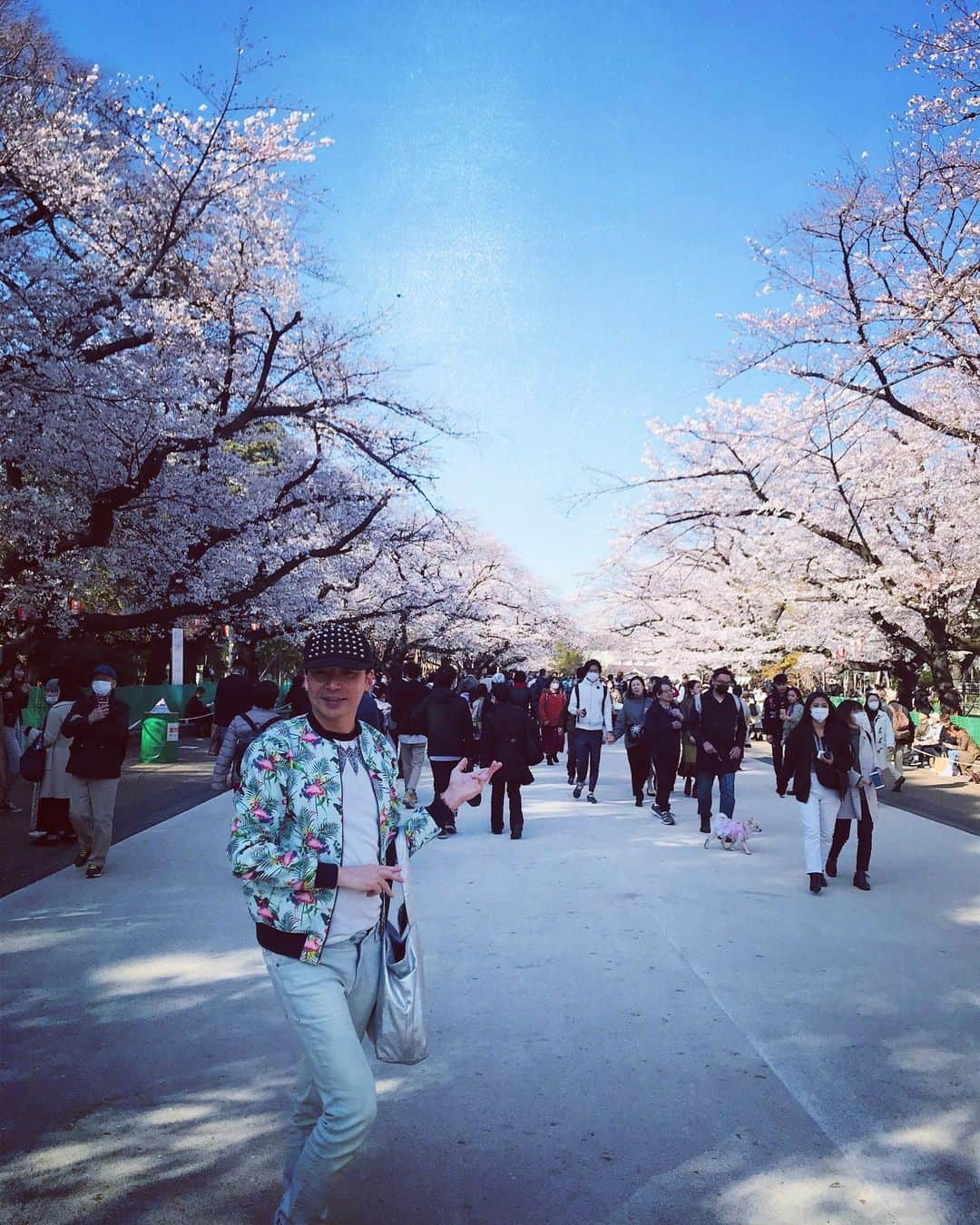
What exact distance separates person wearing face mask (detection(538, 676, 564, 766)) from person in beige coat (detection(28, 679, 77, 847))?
11929 millimetres

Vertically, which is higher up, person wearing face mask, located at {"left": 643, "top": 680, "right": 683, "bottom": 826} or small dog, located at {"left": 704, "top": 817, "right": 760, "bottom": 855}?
person wearing face mask, located at {"left": 643, "top": 680, "right": 683, "bottom": 826}

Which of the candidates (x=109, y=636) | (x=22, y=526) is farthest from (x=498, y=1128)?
(x=109, y=636)

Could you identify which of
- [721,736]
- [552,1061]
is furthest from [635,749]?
[552,1061]

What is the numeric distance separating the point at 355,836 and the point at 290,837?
189 millimetres

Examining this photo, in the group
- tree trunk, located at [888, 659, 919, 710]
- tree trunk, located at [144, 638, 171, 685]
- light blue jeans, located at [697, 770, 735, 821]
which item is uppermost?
tree trunk, located at [144, 638, 171, 685]

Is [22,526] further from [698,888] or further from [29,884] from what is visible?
[698,888]

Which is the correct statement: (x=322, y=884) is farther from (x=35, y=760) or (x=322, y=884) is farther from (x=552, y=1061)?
(x=35, y=760)

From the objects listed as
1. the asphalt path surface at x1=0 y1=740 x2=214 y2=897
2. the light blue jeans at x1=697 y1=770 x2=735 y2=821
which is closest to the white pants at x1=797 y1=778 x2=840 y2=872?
the light blue jeans at x1=697 y1=770 x2=735 y2=821

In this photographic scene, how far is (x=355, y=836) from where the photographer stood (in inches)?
123

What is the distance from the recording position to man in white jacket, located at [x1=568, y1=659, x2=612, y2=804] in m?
14.6

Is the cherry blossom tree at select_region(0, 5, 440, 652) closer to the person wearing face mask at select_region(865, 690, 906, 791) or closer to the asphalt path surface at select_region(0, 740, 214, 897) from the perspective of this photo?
the asphalt path surface at select_region(0, 740, 214, 897)

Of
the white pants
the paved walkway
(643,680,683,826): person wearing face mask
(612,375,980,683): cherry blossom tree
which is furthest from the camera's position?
(612,375,980,683): cherry blossom tree

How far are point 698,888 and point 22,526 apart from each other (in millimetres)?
17034

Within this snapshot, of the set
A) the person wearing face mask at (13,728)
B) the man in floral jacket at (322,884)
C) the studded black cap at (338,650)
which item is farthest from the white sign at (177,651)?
the man in floral jacket at (322,884)
